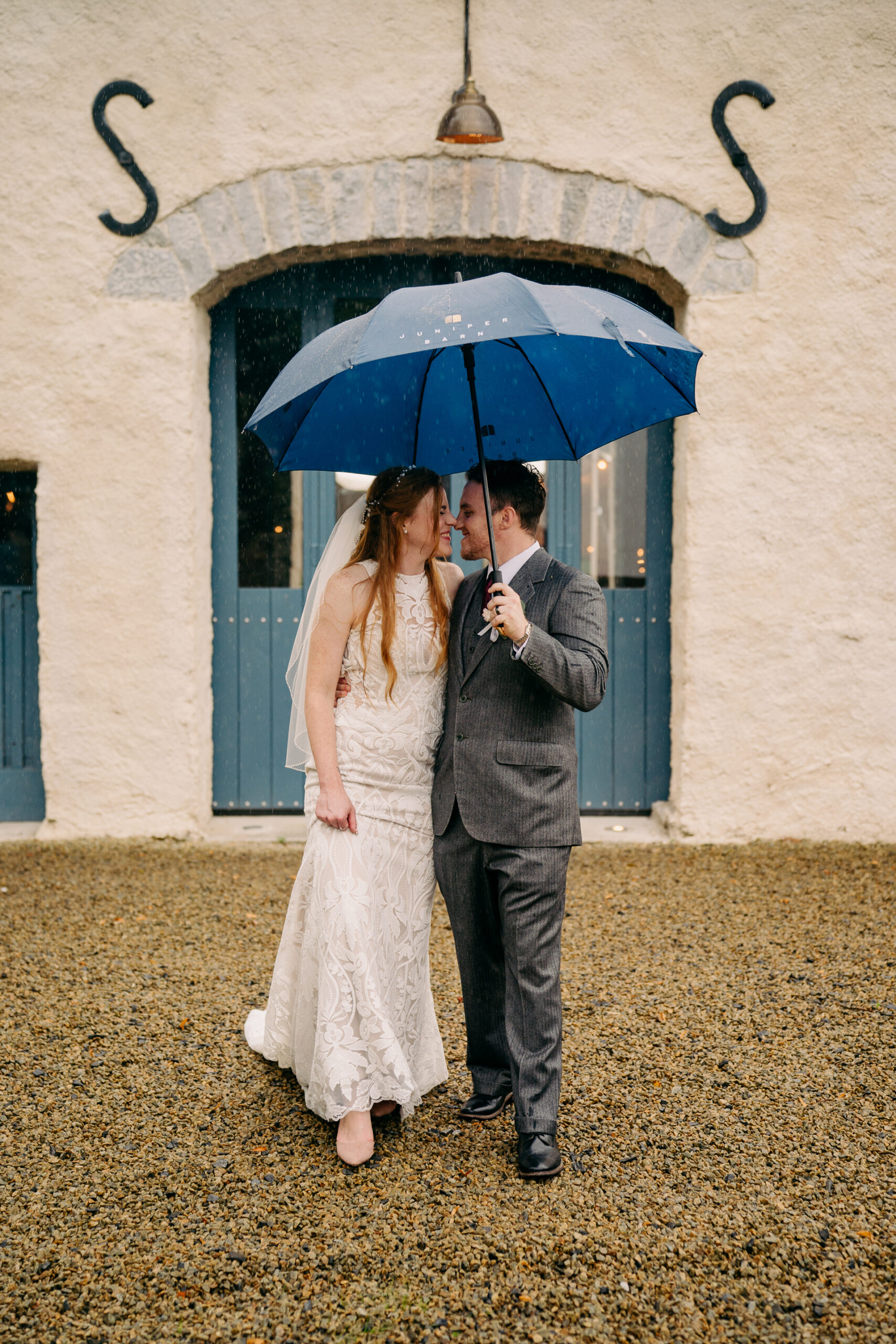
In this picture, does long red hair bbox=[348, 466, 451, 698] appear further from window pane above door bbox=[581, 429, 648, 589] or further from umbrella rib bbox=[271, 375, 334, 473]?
window pane above door bbox=[581, 429, 648, 589]

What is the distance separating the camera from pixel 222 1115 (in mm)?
2707

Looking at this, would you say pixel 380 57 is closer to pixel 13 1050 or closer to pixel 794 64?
pixel 794 64

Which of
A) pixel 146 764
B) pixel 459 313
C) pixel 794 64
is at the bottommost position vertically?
pixel 146 764

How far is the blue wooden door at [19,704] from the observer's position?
5855 mm

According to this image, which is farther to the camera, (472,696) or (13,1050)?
(13,1050)

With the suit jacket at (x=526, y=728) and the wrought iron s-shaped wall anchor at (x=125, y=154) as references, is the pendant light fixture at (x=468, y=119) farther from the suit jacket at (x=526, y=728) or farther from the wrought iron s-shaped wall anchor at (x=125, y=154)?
the suit jacket at (x=526, y=728)

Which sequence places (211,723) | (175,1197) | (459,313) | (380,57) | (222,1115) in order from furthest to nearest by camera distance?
1. (211,723)
2. (380,57)
3. (222,1115)
4. (175,1197)
5. (459,313)

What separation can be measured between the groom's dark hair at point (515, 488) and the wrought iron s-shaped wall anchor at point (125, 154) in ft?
12.0

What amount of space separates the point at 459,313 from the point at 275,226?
12.1 feet

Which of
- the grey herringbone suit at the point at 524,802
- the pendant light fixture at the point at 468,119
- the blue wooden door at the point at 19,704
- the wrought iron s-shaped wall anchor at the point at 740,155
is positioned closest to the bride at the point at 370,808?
the grey herringbone suit at the point at 524,802

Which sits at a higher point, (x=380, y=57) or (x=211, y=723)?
(x=380, y=57)

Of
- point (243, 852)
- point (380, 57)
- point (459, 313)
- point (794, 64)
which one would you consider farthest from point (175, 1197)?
point (794, 64)

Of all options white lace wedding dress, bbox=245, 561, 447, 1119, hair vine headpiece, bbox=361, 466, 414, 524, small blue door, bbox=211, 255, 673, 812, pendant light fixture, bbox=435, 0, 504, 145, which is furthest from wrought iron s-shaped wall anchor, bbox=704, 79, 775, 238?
white lace wedding dress, bbox=245, 561, 447, 1119

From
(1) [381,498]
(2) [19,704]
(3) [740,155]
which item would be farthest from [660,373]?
(2) [19,704]
